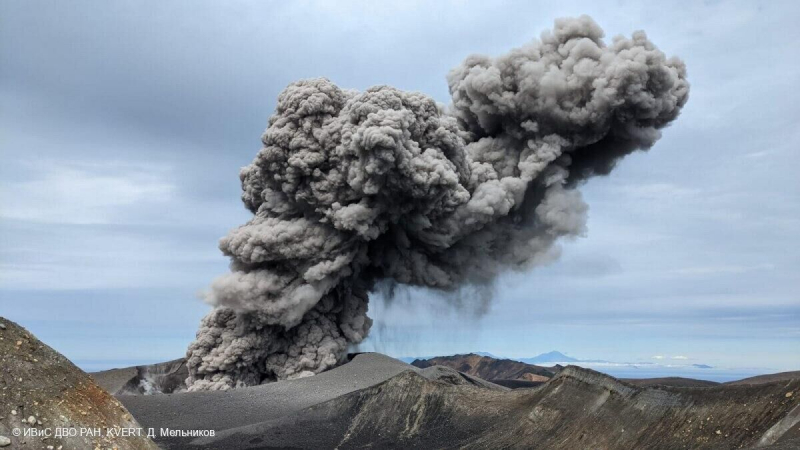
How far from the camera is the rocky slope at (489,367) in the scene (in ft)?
193

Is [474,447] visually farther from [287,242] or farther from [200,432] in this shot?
[287,242]

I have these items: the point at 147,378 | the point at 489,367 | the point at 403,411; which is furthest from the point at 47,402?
the point at 489,367

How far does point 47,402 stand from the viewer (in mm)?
14445

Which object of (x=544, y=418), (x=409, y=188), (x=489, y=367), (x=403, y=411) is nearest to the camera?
(x=544, y=418)

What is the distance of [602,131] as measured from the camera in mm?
36125

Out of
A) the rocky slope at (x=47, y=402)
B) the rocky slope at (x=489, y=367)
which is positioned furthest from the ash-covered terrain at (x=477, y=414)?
the rocky slope at (x=489, y=367)

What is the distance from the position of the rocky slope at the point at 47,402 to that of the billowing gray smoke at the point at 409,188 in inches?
683

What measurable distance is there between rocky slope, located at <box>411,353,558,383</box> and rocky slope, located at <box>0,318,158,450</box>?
43.7m

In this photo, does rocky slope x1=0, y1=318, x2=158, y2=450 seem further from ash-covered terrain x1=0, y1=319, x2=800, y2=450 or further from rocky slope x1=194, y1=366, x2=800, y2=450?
rocky slope x1=194, y1=366, x2=800, y2=450

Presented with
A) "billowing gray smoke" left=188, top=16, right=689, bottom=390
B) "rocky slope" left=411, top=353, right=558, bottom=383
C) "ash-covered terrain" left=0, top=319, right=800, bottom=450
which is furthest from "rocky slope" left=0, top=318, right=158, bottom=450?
"rocky slope" left=411, top=353, right=558, bottom=383

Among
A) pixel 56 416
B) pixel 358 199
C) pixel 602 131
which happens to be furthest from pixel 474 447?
pixel 602 131

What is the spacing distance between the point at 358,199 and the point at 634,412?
17.3 m

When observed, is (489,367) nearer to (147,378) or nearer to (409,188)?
(147,378)

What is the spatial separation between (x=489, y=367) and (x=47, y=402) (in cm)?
5280
